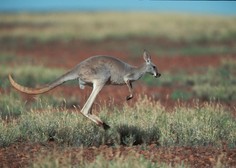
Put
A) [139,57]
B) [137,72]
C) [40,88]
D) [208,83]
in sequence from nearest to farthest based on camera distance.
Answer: [40,88] < [137,72] < [208,83] < [139,57]

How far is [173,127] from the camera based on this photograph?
31.5 feet

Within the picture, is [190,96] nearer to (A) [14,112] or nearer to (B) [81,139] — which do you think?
(A) [14,112]

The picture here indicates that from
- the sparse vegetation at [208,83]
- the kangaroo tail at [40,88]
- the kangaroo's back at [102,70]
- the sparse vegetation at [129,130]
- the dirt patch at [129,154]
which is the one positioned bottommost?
the dirt patch at [129,154]

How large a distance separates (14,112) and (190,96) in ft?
18.5

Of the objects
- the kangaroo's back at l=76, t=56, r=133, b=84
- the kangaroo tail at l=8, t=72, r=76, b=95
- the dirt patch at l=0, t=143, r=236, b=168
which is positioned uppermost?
the kangaroo's back at l=76, t=56, r=133, b=84

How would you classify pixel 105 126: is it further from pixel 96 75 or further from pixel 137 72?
pixel 137 72

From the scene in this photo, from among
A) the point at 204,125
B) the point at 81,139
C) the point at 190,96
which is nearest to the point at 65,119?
the point at 81,139

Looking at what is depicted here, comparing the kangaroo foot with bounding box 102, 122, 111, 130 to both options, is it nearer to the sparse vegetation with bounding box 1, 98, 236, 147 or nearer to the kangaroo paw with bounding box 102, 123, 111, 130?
the kangaroo paw with bounding box 102, 123, 111, 130

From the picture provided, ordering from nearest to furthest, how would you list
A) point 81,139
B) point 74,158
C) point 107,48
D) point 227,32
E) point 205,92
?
point 74,158 → point 81,139 → point 205,92 → point 107,48 → point 227,32

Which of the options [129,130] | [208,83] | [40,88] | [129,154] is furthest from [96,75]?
[208,83]

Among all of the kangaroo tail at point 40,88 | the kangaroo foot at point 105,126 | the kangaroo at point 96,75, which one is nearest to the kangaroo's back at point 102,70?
the kangaroo at point 96,75

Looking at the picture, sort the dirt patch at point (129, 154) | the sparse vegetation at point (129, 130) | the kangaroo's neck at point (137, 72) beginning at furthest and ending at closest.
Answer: the kangaroo's neck at point (137, 72) → the sparse vegetation at point (129, 130) → the dirt patch at point (129, 154)

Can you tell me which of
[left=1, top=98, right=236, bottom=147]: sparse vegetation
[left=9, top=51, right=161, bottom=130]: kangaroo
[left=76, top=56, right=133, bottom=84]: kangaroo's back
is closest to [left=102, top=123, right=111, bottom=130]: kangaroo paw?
[left=9, top=51, right=161, bottom=130]: kangaroo

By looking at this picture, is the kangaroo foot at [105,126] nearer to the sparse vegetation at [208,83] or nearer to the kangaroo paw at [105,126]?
the kangaroo paw at [105,126]
